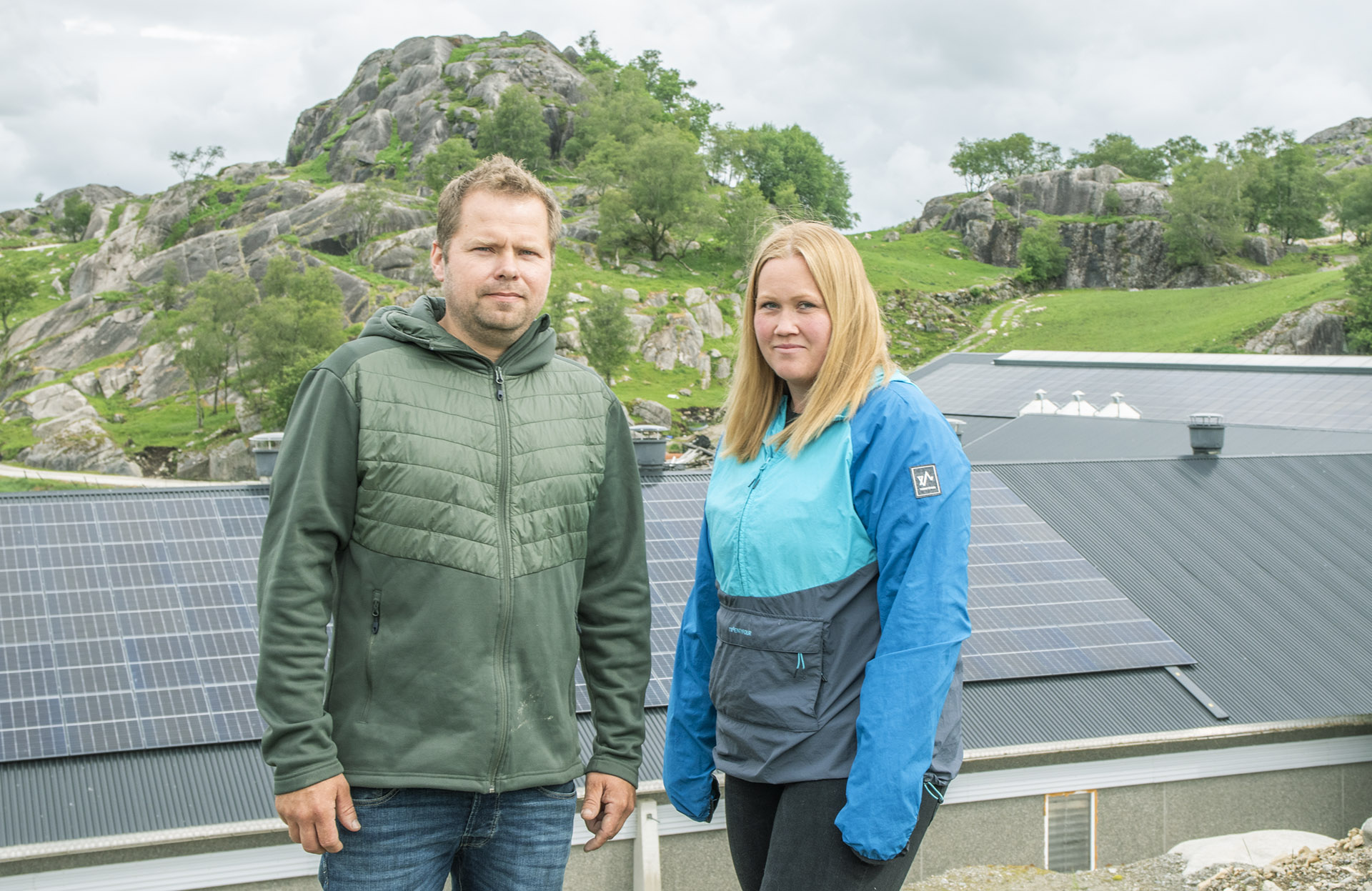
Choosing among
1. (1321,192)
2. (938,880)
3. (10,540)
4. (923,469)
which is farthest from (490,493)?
(1321,192)

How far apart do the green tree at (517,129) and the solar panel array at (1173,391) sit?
69.5m

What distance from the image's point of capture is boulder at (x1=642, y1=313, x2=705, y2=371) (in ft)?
228

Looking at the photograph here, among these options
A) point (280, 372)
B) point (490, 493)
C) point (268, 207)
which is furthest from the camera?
point (268, 207)

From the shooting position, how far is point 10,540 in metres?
10.0

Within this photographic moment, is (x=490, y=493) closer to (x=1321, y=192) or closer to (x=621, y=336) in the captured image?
(x=621, y=336)

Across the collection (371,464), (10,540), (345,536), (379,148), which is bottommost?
(10,540)

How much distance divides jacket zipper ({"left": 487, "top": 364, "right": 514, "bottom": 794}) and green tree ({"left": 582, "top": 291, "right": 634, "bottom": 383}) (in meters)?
60.6

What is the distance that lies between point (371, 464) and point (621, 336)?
62168 mm

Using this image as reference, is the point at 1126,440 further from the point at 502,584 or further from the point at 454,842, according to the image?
the point at 454,842

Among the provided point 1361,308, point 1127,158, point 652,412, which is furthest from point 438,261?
point 1127,158

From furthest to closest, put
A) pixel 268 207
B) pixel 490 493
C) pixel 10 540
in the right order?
pixel 268 207 → pixel 10 540 → pixel 490 493

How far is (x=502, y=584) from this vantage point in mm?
3564

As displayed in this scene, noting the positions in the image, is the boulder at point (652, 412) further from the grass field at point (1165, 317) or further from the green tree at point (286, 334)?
the grass field at point (1165, 317)

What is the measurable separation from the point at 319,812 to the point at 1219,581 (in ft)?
39.1
